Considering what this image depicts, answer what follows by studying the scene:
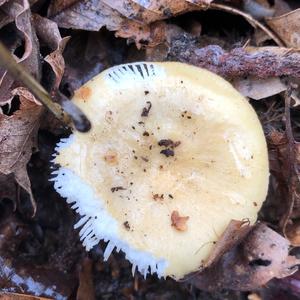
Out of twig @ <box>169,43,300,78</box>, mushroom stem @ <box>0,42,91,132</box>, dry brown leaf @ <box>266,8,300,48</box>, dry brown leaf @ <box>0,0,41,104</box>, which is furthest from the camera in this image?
dry brown leaf @ <box>266,8,300,48</box>

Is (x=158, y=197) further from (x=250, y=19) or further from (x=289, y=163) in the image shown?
(x=250, y=19)

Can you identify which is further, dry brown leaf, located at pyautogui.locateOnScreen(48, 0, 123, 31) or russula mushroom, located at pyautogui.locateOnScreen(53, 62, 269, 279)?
dry brown leaf, located at pyautogui.locateOnScreen(48, 0, 123, 31)

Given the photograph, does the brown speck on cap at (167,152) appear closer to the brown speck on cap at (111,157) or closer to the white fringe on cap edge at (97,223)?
the brown speck on cap at (111,157)

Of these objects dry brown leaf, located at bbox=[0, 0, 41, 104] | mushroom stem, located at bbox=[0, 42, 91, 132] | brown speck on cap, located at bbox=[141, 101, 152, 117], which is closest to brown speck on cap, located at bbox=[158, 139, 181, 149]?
brown speck on cap, located at bbox=[141, 101, 152, 117]

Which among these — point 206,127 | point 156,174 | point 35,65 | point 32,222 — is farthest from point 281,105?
point 32,222

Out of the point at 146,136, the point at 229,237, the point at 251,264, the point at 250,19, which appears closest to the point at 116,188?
the point at 146,136

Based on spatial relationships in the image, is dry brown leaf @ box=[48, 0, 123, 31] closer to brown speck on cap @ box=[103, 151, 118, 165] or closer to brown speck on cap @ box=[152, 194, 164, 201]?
brown speck on cap @ box=[103, 151, 118, 165]
